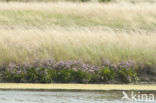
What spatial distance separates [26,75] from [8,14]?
16.5 metres

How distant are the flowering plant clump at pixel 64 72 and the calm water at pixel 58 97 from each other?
214cm

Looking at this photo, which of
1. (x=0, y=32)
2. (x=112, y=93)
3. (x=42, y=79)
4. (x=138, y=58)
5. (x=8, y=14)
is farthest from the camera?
(x=8, y=14)

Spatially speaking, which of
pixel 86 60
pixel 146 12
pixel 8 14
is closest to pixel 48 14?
pixel 8 14

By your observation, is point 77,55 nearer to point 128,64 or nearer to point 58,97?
point 128,64

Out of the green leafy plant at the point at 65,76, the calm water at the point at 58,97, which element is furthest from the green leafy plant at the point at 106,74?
the calm water at the point at 58,97

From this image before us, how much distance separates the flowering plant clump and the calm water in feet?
7.03

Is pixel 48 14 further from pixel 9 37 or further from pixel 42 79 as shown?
pixel 42 79

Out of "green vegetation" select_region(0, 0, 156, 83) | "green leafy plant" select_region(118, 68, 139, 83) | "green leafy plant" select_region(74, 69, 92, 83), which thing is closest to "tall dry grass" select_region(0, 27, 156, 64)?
"green vegetation" select_region(0, 0, 156, 83)

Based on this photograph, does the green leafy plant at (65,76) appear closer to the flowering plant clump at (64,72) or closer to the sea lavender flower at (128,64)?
the flowering plant clump at (64,72)

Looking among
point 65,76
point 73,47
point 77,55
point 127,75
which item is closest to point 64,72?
point 65,76

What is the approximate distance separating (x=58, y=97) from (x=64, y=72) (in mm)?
3098

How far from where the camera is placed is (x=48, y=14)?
32.9 metres

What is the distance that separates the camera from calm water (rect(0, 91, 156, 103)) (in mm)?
12539

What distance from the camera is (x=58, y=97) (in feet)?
43.2
